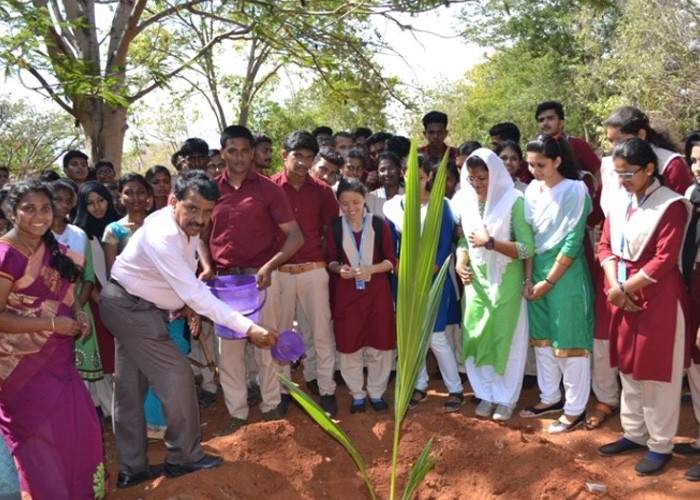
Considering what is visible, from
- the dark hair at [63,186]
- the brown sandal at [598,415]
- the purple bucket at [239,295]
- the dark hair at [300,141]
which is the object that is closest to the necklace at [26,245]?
the purple bucket at [239,295]

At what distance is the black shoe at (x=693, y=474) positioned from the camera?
3.49 meters

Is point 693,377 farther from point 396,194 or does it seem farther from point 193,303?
point 193,303

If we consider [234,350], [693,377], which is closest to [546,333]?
[693,377]

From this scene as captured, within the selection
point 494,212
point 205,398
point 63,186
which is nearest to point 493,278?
point 494,212

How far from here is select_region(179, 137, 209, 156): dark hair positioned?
219 inches

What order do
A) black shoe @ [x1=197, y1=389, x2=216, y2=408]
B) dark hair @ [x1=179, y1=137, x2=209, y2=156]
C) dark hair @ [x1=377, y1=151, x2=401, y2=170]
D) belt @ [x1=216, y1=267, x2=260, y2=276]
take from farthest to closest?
dark hair @ [x1=179, y1=137, x2=209, y2=156] < black shoe @ [x1=197, y1=389, x2=216, y2=408] < dark hair @ [x1=377, y1=151, x2=401, y2=170] < belt @ [x1=216, y1=267, x2=260, y2=276]

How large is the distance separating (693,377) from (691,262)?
665 mm

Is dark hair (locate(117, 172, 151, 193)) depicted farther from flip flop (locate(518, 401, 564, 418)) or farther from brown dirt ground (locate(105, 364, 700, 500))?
flip flop (locate(518, 401, 564, 418))

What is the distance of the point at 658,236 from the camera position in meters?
3.56

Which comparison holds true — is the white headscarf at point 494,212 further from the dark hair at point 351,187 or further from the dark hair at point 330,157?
the dark hair at point 330,157

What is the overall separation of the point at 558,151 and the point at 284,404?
102 inches

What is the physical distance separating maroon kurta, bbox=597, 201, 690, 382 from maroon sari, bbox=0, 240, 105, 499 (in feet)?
9.63

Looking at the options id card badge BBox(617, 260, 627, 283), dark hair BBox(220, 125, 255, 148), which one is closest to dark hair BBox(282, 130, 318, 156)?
dark hair BBox(220, 125, 255, 148)

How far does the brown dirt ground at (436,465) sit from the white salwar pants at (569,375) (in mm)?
176
